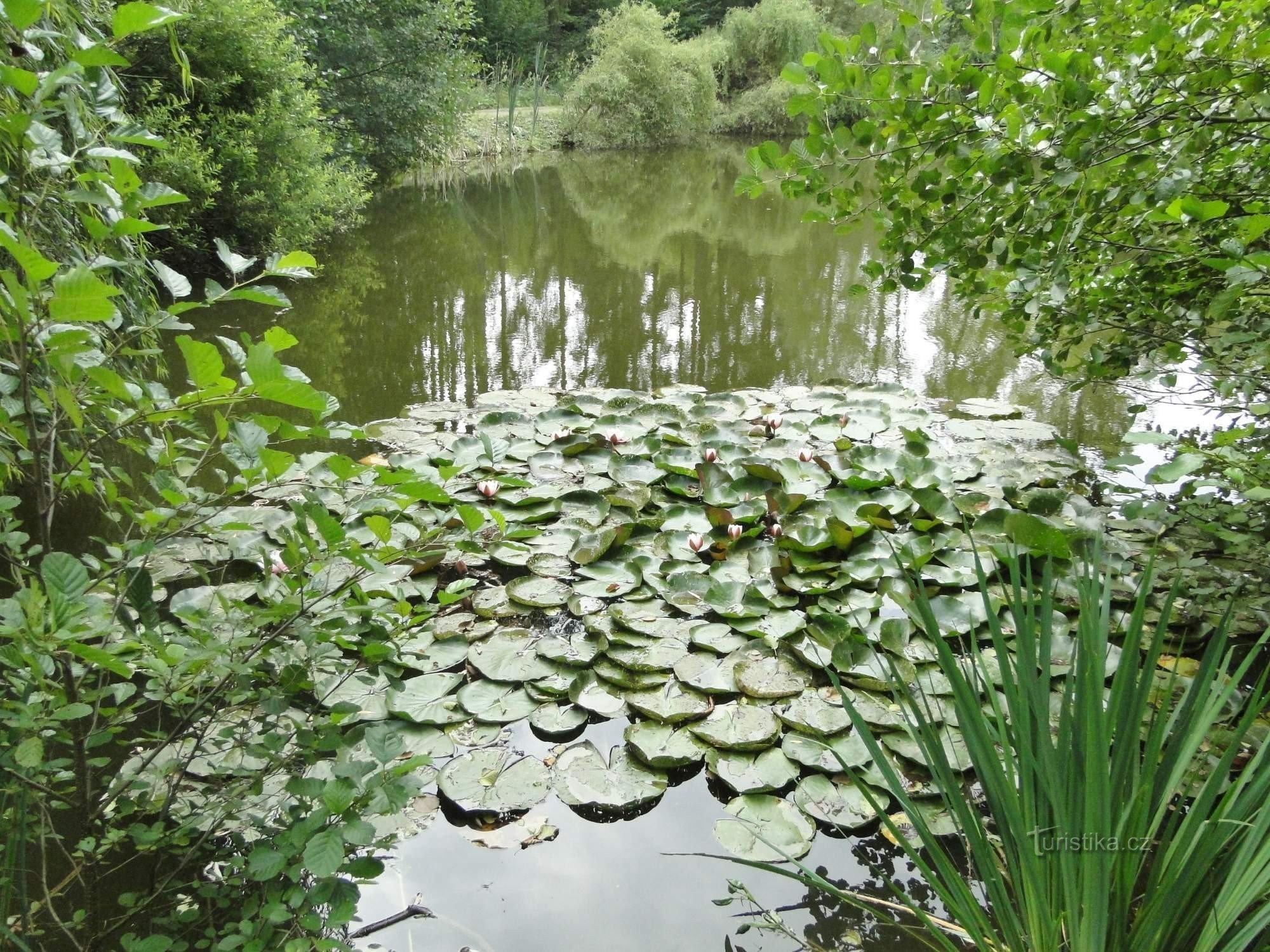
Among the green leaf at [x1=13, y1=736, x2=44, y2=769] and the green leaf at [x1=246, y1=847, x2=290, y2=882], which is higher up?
the green leaf at [x1=13, y1=736, x2=44, y2=769]

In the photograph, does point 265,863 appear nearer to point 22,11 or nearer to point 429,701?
point 429,701

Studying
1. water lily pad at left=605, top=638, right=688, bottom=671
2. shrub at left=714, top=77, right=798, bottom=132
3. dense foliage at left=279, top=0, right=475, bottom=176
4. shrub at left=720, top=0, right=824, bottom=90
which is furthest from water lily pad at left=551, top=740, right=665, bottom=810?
shrub at left=720, top=0, right=824, bottom=90

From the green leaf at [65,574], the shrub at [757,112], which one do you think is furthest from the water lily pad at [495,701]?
the shrub at [757,112]

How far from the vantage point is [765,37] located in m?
19.8

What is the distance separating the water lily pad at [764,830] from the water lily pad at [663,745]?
0.15m

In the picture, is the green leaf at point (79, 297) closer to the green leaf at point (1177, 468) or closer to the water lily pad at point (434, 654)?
the water lily pad at point (434, 654)

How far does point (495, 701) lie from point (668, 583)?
656mm

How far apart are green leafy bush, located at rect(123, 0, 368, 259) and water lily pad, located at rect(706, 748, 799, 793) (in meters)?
4.89

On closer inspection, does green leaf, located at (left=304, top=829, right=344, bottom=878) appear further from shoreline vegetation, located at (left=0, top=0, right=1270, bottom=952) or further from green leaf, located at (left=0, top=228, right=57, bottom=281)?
green leaf, located at (left=0, top=228, right=57, bottom=281)

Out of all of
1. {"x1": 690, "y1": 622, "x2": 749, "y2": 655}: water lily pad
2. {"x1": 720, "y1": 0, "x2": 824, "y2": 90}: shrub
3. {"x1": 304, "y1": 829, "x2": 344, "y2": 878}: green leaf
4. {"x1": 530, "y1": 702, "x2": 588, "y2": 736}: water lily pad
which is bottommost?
{"x1": 530, "y1": 702, "x2": 588, "y2": 736}: water lily pad

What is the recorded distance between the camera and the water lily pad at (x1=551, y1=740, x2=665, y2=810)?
5.60 feet

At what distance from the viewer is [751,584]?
2332 millimetres

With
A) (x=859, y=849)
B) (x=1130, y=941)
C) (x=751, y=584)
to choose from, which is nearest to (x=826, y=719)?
(x=859, y=849)

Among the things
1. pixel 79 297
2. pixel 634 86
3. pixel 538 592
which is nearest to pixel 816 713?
pixel 538 592
